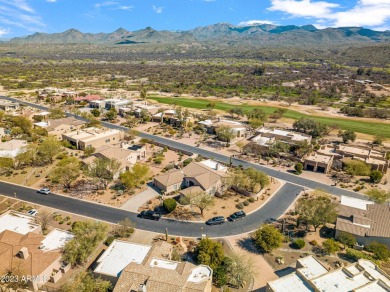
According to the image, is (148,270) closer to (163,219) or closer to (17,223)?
(163,219)

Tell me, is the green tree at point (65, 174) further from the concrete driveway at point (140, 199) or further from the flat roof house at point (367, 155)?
the flat roof house at point (367, 155)

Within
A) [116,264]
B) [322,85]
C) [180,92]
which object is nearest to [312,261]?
[116,264]

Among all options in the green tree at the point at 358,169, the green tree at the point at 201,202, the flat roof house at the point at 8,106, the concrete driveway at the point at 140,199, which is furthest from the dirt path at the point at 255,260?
the flat roof house at the point at 8,106

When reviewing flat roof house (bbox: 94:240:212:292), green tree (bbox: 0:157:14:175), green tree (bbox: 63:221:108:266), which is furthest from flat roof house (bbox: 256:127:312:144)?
green tree (bbox: 0:157:14:175)

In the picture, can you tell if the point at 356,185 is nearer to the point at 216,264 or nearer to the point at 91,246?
the point at 216,264

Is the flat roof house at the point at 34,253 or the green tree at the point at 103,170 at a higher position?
the green tree at the point at 103,170

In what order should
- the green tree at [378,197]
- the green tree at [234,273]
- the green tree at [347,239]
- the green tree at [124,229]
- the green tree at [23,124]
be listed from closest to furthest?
the green tree at [234,273]
the green tree at [347,239]
the green tree at [124,229]
the green tree at [378,197]
the green tree at [23,124]

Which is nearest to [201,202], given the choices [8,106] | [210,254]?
[210,254]
